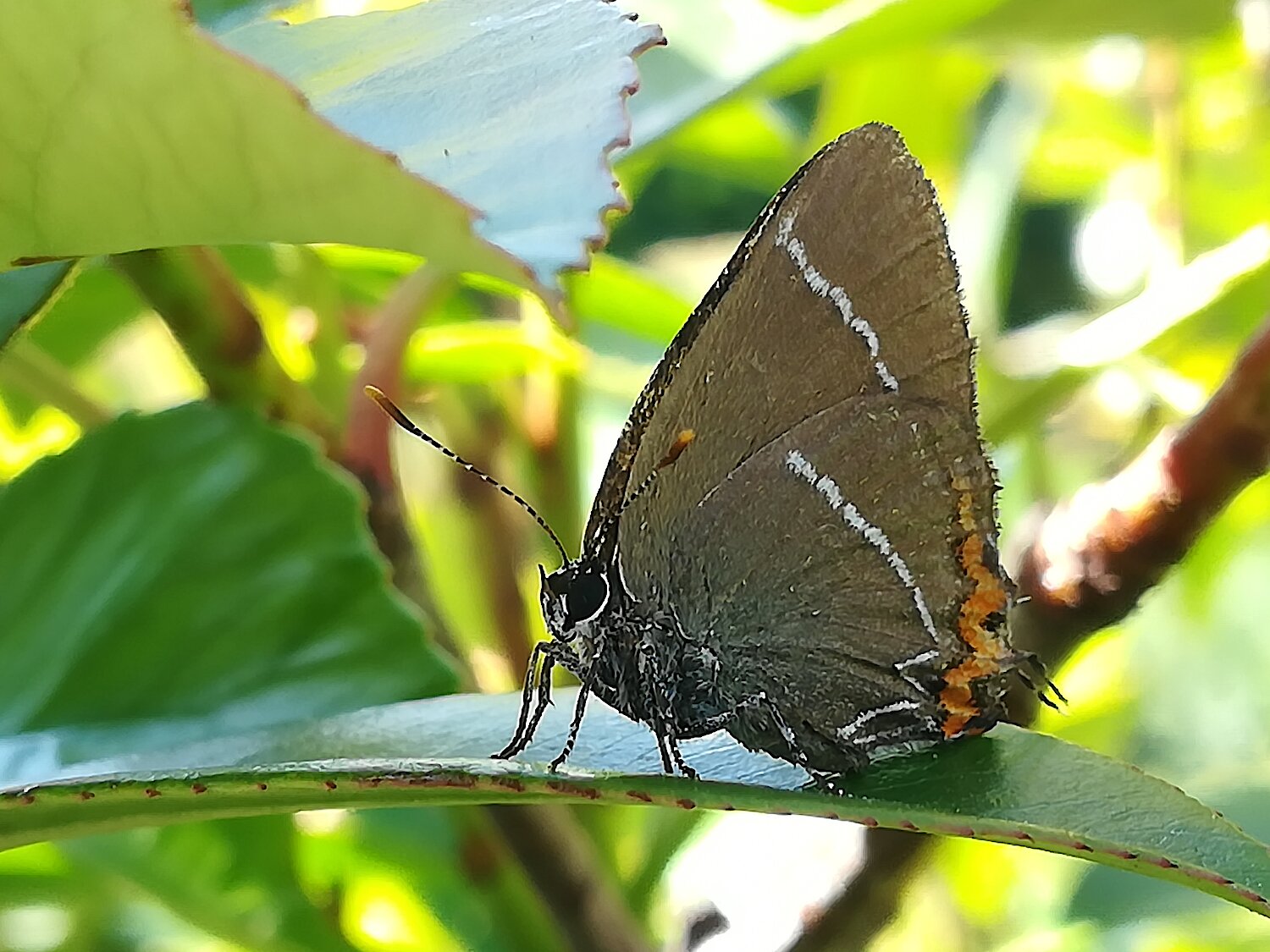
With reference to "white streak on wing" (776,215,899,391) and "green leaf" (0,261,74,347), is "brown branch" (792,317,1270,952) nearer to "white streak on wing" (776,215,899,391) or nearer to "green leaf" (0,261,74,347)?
"white streak on wing" (776,215,899,391)

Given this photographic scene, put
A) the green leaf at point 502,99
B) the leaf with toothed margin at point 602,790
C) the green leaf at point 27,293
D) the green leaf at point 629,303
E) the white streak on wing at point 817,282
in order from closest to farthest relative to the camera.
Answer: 1. the green leaf at point 502,99
2. the leaf with toothed margin at point 602,790
3. the green leaf at point 27,293
4. the white streak on wing at point 817,282
5. the green leaf at point 629,303

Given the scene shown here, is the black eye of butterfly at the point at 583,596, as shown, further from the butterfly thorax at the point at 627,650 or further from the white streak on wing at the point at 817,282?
the white streak on wing at the point at 817,282

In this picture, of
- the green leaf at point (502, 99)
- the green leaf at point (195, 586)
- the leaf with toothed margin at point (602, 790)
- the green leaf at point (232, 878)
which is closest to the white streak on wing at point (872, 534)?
the leaf with toothed margin at point (602, 790)

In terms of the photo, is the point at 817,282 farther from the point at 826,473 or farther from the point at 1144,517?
the point at 1144,517

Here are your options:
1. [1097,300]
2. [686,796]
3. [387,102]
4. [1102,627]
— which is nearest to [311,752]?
[686,796]

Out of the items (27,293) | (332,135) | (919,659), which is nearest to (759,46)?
(919,659)

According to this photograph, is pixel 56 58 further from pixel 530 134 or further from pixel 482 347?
pixel 482 347
